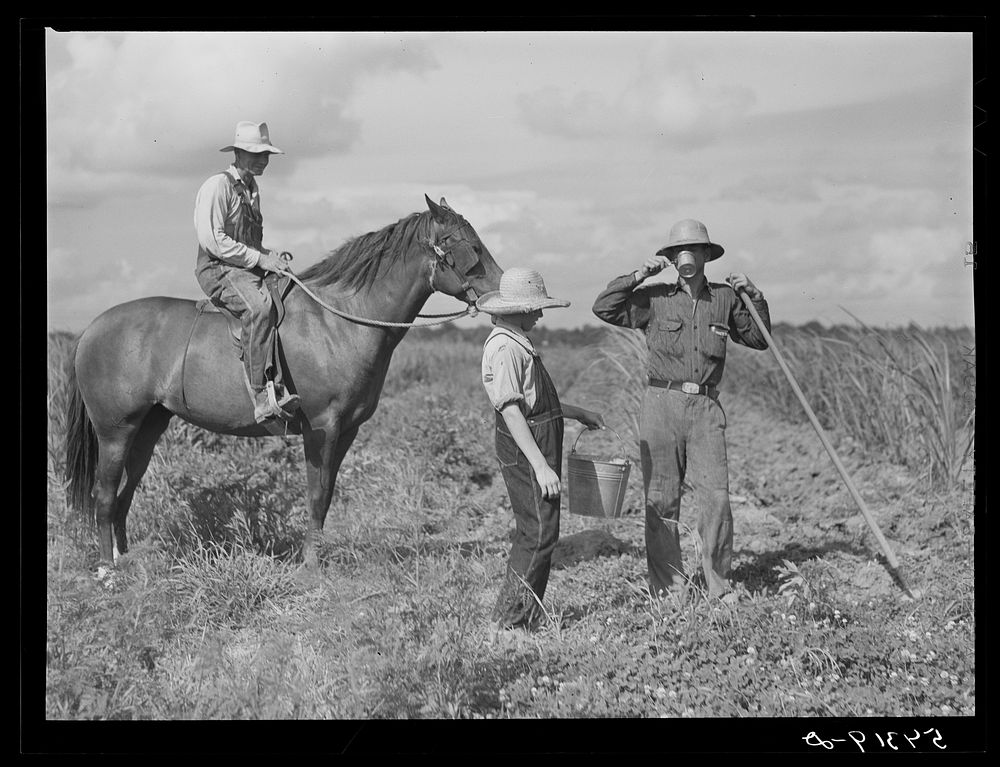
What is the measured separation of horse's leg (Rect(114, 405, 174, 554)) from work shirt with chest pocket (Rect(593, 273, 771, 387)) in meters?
3.30

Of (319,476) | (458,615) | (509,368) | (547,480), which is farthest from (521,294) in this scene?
(319,476)

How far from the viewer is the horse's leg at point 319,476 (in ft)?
20.6

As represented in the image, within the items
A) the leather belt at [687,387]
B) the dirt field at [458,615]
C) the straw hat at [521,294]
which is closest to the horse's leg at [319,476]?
the dirt field at [458,615]

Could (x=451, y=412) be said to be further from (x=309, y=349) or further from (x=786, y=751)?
(x=786, y=751)

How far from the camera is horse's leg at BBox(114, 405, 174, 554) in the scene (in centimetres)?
675

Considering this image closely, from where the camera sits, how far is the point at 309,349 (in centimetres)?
633

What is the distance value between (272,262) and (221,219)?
41cm

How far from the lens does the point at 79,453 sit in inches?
271

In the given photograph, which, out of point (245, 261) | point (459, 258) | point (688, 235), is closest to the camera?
point (688, 235)

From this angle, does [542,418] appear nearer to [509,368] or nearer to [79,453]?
[509,368]

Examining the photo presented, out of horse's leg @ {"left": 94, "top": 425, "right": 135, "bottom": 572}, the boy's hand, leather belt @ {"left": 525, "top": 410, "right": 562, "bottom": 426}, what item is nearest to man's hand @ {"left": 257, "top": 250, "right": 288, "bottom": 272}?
horse's leg @ {"left": 94, "top": 425, "right": 135, "bottom": 572}

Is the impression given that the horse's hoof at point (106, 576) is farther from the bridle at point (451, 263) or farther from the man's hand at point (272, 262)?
the bridle at point (451, 263)

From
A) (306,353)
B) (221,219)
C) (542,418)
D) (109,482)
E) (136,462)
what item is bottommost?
(109,482)
